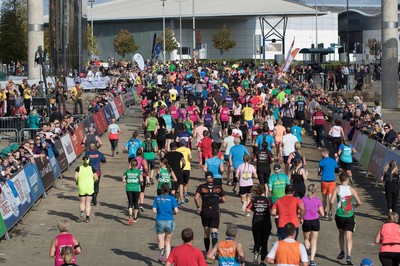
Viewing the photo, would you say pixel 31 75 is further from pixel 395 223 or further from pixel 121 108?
pixel 395 223

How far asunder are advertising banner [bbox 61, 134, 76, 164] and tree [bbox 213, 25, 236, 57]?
87.6 m

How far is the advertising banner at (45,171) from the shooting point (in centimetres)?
2338

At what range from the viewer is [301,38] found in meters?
126

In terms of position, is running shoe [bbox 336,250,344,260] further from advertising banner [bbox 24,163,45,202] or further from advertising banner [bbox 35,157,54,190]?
advertising banner [bbox 35,157,54,190]

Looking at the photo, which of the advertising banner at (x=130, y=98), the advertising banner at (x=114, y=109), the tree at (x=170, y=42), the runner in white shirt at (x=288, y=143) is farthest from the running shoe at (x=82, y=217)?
the tree at (x=170, y=42)

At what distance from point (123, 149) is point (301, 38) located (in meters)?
95.4

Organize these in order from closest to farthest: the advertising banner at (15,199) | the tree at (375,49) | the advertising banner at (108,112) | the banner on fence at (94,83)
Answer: the advertising banner at (15,199), the advertising banner at (108,112), the banner on fence at (94,83), the tree at (375,49)

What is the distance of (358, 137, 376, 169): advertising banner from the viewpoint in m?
26.7

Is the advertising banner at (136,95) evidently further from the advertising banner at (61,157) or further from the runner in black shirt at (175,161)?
the runner in black shirt at (175,161)

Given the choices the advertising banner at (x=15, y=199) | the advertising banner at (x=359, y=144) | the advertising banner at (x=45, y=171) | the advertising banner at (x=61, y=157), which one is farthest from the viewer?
the advertising banner at (x=359, y=144)

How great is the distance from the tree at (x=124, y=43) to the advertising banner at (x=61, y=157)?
3469 inches

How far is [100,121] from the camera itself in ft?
119

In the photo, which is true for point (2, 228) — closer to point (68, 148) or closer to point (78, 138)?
point (68, 148)

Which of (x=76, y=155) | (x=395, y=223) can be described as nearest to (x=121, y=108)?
(x=76, y=155)
